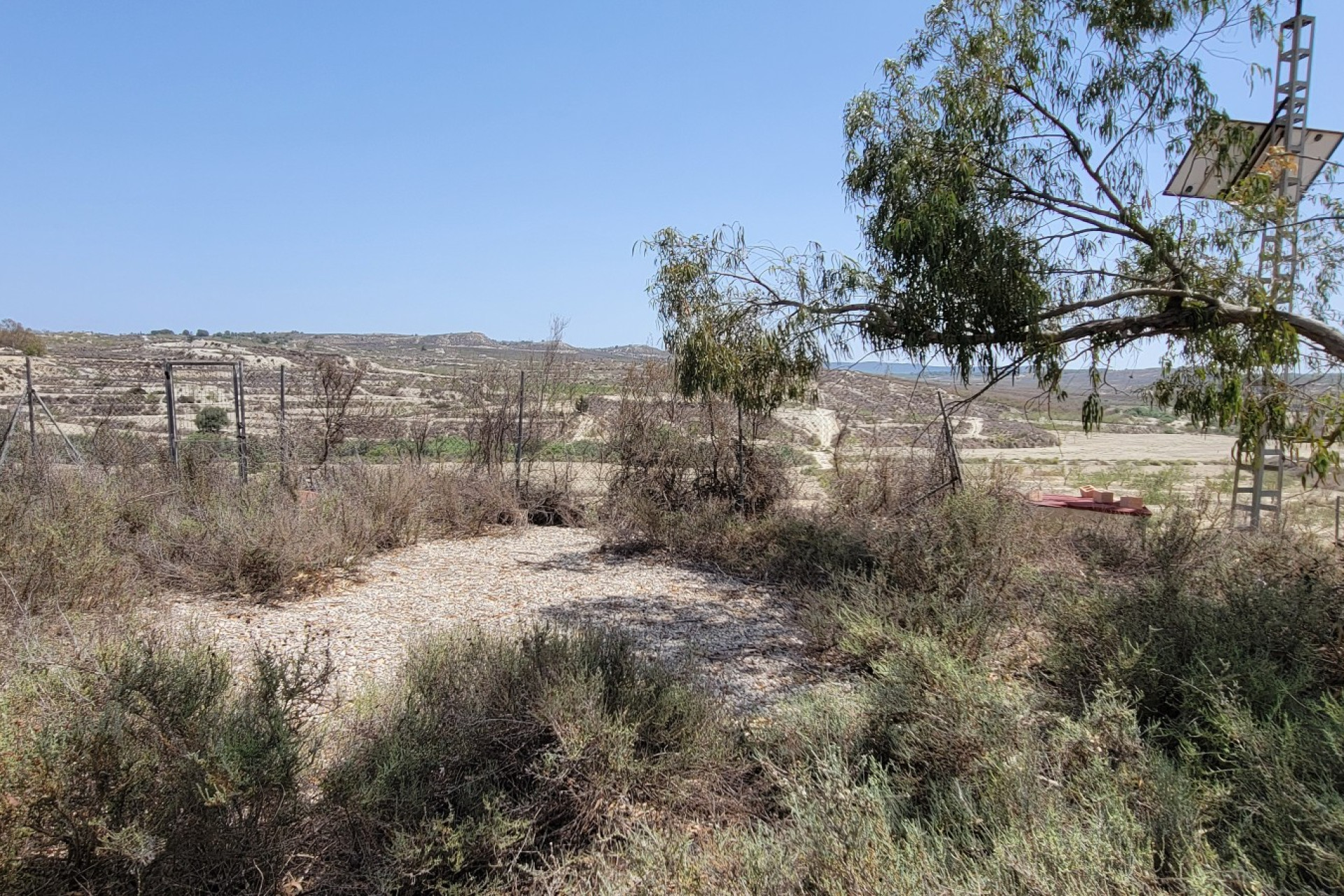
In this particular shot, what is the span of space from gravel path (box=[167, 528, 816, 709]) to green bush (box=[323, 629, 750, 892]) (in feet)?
3.73

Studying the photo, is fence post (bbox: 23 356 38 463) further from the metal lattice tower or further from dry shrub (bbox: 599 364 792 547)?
the metal lattice tower

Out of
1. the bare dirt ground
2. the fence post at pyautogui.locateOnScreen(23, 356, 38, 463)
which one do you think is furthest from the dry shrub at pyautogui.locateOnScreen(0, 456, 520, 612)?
the bare dirt ground

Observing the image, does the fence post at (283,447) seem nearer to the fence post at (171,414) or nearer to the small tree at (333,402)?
the small tree at (333,402)

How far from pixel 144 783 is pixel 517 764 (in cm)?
145

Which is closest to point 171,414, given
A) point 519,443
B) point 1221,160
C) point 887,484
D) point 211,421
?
point 519,443

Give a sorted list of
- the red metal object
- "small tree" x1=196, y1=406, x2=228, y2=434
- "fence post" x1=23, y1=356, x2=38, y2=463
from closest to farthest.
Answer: "fence post" x1=23, y1=356, x2=38, y2=463 → the red metal object → "small tree" x1=196, y1=406, x2=228, y2=434

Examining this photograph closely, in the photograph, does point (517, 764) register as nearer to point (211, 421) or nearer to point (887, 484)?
point (887, 484)

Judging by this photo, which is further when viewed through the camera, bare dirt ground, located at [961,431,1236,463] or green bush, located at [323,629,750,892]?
bare dirt ground, located at [961,431,1236,463]

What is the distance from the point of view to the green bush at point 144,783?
8.95 ft

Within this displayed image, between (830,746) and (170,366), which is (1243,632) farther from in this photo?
(170,366)

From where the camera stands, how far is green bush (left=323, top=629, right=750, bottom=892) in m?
3.09

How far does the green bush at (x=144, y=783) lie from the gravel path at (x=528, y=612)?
1589 millimetres

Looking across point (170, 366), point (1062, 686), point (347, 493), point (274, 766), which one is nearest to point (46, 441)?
point (170, 366)

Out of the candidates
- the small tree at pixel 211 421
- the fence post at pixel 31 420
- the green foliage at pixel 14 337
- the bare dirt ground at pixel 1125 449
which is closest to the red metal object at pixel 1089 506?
the fence post at pixel 31 420
